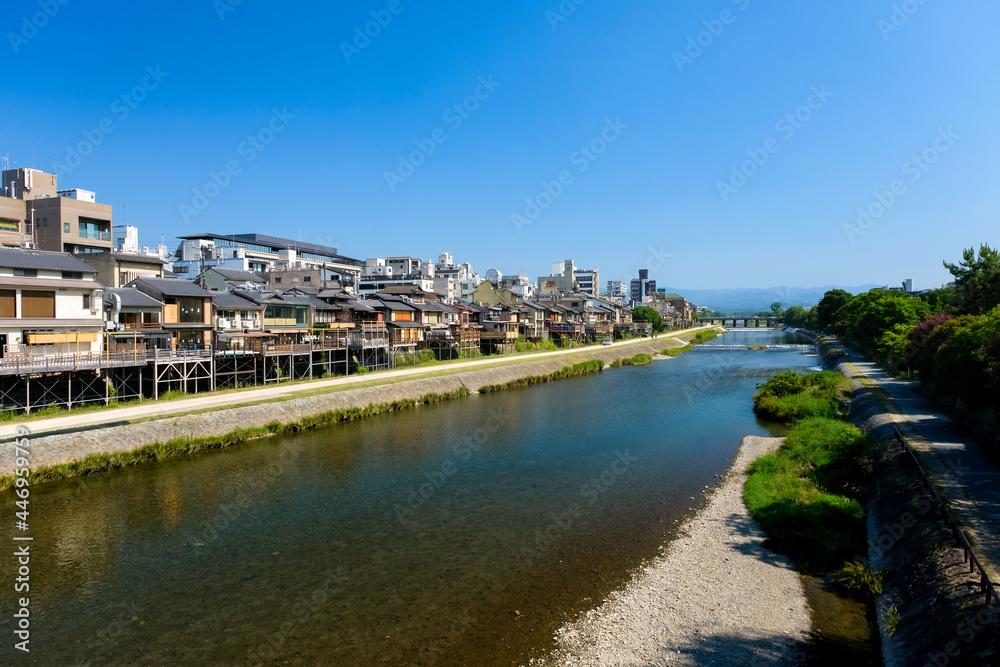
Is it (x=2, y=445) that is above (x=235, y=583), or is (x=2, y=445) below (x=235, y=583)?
above

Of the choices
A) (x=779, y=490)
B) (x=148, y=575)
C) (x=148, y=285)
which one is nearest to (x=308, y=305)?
(x=148, y=285)

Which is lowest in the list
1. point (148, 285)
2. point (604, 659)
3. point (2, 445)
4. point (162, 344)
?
point (604, 659)

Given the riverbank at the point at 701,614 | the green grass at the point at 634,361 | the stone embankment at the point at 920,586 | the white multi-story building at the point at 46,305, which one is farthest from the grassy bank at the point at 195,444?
the green grass at the point at 634,361

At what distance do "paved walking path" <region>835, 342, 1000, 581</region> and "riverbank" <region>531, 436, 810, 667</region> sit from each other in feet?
12.8

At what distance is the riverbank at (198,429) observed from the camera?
20.2 meters

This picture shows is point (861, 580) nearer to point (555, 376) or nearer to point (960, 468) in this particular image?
point (960, 468)

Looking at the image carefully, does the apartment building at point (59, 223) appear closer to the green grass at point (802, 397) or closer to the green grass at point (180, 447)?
the green grass at point (180, 447)

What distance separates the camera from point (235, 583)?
13273 mm

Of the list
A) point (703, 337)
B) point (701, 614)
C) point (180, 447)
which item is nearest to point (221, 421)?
point (180, 447)

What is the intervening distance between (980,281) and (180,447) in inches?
1893

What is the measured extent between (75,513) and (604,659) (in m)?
16.9

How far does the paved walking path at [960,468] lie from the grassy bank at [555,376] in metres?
27.4

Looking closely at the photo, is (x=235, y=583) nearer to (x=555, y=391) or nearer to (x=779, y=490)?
(x=779, y=490)

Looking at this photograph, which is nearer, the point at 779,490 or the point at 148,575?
the point at 148,575
